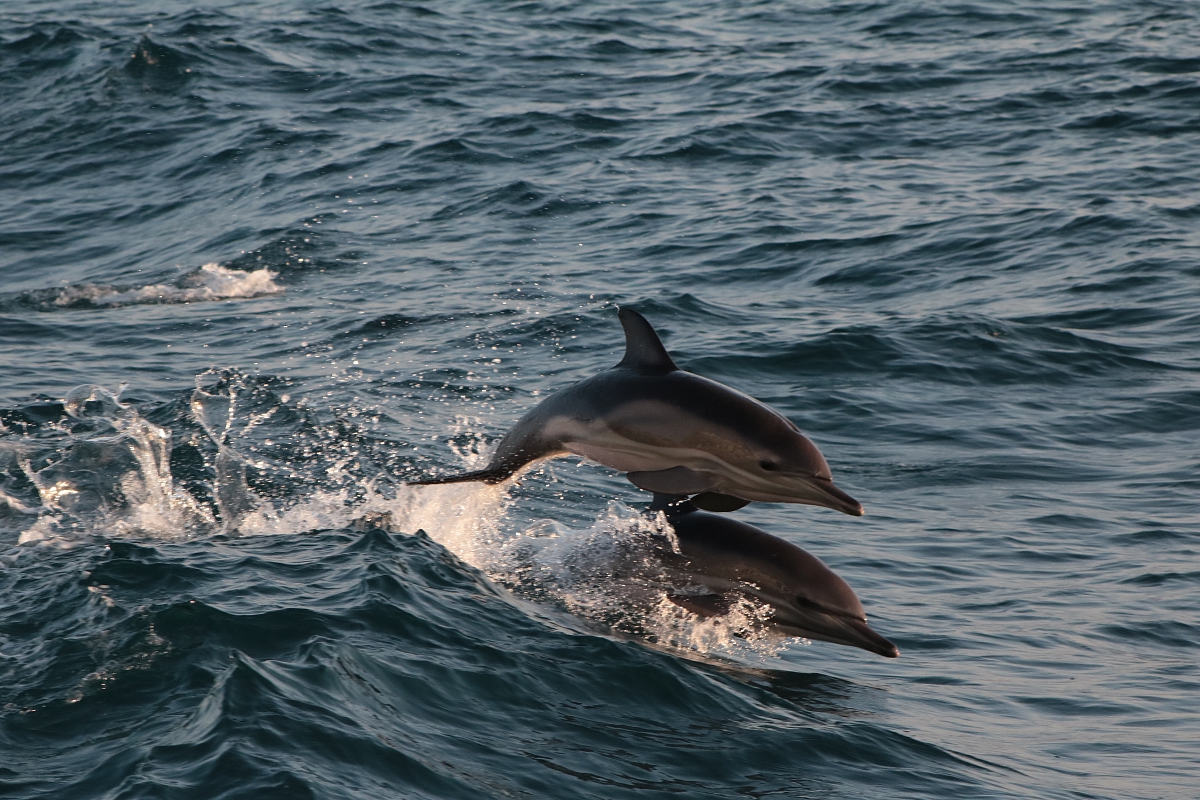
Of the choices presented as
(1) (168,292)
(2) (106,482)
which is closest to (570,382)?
(2) (106,482)

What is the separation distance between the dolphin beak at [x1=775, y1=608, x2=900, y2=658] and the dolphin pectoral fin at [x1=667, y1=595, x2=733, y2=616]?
279 mm

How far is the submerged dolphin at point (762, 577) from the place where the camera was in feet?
24.1

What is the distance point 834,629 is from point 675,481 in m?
1.34

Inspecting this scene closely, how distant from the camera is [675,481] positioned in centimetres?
671

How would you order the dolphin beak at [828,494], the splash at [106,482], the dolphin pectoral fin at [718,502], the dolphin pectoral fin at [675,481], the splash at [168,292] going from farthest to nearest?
the splash at [168,292], the splash at [106,482], the dolphin pectoral fin at [718,502], the dolphin pectoral fin at [675,481], the dolphin beak at [828,494]

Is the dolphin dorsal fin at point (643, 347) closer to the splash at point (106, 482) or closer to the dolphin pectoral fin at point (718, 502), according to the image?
the dolphin pectoral fin at point (718, 502)

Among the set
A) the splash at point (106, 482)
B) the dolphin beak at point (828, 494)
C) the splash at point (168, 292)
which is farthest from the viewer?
the splash at point (168, 292)

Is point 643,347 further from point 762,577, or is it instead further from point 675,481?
point 762,577

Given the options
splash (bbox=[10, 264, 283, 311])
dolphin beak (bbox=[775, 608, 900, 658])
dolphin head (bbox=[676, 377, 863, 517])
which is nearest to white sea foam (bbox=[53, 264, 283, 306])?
splash (bbox=[10, 264, 283, 311])

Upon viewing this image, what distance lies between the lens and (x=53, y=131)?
23047mm

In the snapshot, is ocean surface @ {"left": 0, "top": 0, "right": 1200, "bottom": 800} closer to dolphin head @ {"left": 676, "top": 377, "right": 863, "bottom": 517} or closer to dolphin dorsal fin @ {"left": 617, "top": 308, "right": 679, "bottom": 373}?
dolphin head @ {"left": 676, "top": 377, "right": 863, "bottom": 517}

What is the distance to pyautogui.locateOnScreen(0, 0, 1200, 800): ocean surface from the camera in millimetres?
6199

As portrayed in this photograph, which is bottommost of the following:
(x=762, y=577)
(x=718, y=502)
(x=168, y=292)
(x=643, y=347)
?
(x=168, y=292)

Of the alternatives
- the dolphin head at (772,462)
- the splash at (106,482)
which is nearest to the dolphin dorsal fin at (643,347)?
the dolphin head at (772,462)
